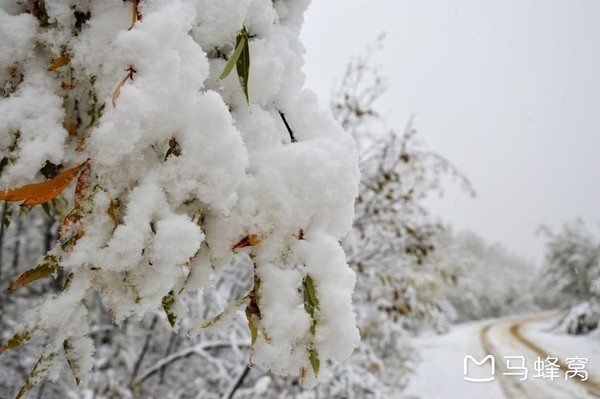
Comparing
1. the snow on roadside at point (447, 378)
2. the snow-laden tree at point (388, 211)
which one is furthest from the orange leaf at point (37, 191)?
the snow on roadside at point (447, 378)

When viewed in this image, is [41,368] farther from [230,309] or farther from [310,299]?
[310,299]

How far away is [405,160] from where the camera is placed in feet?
11.7

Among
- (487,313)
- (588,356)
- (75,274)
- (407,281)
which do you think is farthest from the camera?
(487,313)

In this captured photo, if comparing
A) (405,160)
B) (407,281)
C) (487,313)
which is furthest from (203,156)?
(487,313)

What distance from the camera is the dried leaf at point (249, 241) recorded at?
71 centimetres

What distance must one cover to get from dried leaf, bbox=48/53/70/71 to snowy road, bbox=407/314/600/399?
814 centimetres

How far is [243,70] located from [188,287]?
42cm

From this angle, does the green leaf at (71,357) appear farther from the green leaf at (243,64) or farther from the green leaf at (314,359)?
the green leaf at (243,64)

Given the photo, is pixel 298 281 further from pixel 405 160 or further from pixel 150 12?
pixel 405 160

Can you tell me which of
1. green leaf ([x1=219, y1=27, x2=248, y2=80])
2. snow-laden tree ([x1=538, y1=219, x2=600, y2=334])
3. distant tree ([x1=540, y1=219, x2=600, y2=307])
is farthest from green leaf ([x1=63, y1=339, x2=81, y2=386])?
distant tree ([x1=540, y1=219, x2=600, y2=307])

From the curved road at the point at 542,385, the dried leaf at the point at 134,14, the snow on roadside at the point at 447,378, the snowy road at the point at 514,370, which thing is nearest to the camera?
the dried leaf at the point at 134,14

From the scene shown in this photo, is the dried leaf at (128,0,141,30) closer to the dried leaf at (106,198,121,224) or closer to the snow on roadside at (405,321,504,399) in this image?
the dried leaf at (106,198,121,224)

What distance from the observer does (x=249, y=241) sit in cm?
71

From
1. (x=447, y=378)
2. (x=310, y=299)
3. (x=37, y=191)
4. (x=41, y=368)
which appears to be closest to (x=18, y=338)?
(x=41, y=368)
